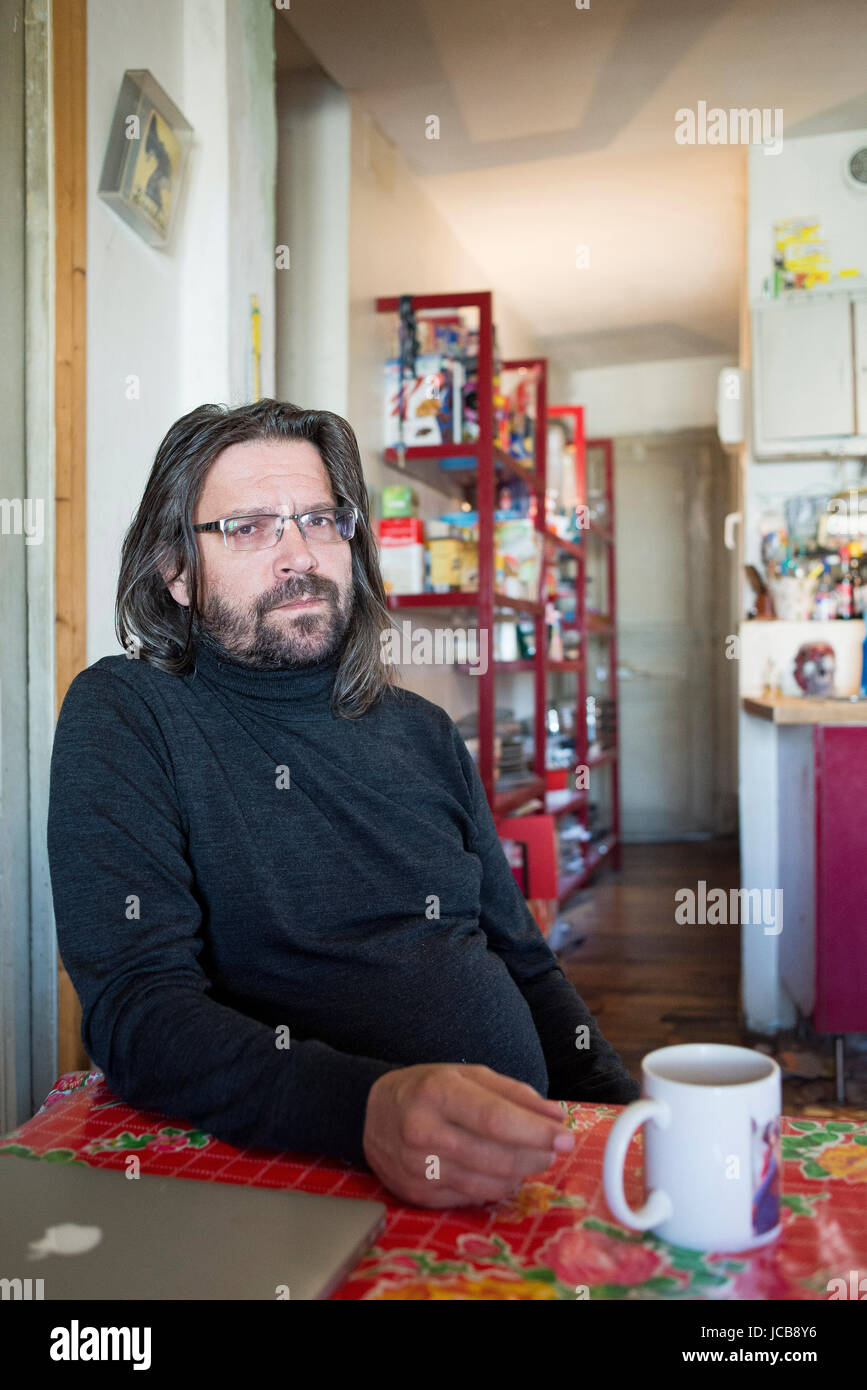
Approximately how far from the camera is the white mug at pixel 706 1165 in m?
0.52

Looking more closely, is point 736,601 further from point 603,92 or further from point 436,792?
point 436,792

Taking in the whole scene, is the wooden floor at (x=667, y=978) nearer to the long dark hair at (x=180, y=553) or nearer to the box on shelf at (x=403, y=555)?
the box on shelf at (x=403, y=555)

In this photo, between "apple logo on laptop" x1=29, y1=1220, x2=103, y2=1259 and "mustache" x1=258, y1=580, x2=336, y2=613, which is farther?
"mustache" x1=258, y1=580, x2=336, y2=613

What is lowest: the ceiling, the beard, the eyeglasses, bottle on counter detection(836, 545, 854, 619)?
the beard

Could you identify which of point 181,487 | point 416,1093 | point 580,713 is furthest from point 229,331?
point 580,713

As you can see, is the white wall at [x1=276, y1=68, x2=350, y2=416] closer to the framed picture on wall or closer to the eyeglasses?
the framed picture on wall

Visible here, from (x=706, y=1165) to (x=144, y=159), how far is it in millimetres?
1832

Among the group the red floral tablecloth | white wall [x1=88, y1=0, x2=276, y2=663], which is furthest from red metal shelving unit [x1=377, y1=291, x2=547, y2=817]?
the red floral tablecloth

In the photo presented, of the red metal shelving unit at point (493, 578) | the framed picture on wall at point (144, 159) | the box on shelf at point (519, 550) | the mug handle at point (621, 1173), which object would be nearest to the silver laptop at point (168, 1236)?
the mug handle at point (621, 1173)

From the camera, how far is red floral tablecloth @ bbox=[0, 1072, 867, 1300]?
19.7 inches

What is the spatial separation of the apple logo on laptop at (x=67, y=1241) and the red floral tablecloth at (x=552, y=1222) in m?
0.09

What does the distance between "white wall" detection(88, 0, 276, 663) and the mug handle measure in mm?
1367

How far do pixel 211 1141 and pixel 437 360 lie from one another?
269 centimetres

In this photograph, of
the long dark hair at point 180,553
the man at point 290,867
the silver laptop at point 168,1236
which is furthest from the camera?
the long dark hair at point 180,553
